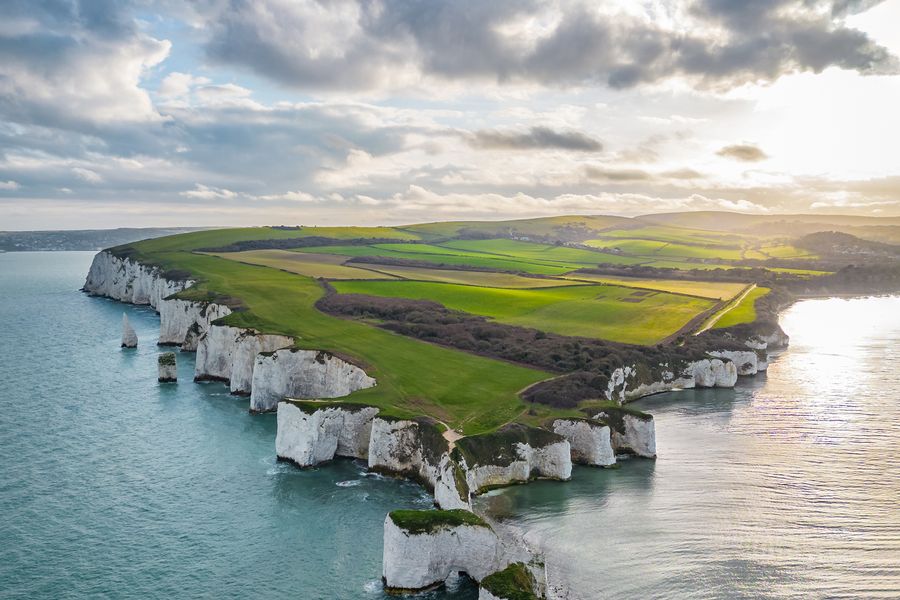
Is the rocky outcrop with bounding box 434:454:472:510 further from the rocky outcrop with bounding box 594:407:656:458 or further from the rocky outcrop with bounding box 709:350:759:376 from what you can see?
the rocky outcrop with bounding box 709:350:759:376

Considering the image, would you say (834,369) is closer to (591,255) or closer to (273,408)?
(273,408)

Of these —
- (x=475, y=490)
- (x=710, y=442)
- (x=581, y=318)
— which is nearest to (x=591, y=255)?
(x=581, y=318)

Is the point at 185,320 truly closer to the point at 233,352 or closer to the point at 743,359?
the point at 233,352

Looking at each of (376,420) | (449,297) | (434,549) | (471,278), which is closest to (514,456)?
(376,420)

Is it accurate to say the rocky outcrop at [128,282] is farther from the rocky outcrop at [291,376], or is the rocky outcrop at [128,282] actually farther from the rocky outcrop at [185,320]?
the rocky outcrop at [291,376]

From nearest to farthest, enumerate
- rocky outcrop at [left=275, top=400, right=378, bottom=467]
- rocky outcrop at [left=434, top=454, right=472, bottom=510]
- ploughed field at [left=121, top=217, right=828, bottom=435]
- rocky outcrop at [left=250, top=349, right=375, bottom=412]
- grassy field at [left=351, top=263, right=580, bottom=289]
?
1. rocky outcrop at [left=434, top=454, right=472, bottom=510]
2. rocky outcrop at [left=275, top=400, right=378, bottom=467]
3. ploughed field at [left=121, top=217, right=828, bottom=435]
4. rocky outcrop at [left=250, top=349, right=375, bottom=412]
5. grassy field at [left=351, top=263, right=580, bottom=289]

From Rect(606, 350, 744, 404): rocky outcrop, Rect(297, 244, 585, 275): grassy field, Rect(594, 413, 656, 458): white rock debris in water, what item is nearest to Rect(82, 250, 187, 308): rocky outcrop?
Rect(297, 244, 585, 275): grassy field

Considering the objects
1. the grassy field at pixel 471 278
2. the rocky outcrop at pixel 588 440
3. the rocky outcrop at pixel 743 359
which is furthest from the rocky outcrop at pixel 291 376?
the grassy field at pixel 471 278
